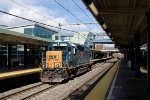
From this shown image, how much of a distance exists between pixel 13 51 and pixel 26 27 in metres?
34.6

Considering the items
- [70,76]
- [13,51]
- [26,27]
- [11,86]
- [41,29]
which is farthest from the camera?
[41,29]

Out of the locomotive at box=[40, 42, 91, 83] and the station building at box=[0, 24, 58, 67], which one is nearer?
the locomotive at box=[40, 42, 91, 83]

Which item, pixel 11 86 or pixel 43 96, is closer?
pixel 43 96

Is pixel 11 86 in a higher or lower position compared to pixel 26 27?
lower

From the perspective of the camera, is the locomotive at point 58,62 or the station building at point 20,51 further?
the station building at point 20,51

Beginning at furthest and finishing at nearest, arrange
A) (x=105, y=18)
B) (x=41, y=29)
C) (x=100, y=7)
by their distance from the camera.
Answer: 1. (x=41, y=29)
2. (x=105, y=18)
3. (x=100, y=7)

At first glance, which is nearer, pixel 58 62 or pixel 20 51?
pixel 58 62

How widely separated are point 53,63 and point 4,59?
21.5m

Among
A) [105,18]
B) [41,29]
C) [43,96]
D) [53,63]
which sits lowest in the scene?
[43,96]

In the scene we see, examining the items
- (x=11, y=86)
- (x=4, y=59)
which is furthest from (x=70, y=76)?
(x=4, y=59)

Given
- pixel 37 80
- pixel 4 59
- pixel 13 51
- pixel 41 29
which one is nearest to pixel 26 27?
pixel 41 29

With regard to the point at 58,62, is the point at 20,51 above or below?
above

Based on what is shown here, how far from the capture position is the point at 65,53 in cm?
2306

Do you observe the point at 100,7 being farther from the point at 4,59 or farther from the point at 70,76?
the point at 4,59
